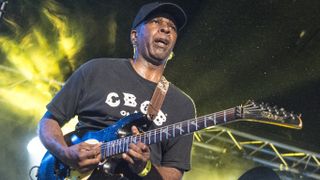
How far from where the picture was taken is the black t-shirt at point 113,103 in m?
2.96

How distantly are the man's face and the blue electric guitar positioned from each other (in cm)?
77

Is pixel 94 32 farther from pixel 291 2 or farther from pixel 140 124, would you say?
pixel 140 124

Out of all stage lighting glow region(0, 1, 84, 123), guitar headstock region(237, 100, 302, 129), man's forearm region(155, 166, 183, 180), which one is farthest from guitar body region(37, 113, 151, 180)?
stage lighting glow region(0, 1, 84, 123)

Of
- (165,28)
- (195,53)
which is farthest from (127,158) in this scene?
(195,53)

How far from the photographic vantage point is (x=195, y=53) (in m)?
6.80

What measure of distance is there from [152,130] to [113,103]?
392 mm

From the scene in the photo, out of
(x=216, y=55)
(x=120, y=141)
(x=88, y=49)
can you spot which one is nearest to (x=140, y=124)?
(x=120, y=141)

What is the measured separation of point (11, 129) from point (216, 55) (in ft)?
14.1

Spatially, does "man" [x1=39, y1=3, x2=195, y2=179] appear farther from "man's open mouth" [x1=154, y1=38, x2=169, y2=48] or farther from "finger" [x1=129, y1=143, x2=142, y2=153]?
"finger" [x1=129, y1=143, x2=142, y2=153]

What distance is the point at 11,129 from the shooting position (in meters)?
7.85

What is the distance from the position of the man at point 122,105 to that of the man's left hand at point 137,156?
3.7 inches

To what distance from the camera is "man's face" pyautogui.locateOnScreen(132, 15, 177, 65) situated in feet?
11.0

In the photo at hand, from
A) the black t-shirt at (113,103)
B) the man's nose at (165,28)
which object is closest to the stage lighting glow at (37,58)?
the man's nose at (165,28)

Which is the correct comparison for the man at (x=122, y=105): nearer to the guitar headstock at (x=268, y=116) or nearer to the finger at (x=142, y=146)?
the finger at (x=142, y=146)
